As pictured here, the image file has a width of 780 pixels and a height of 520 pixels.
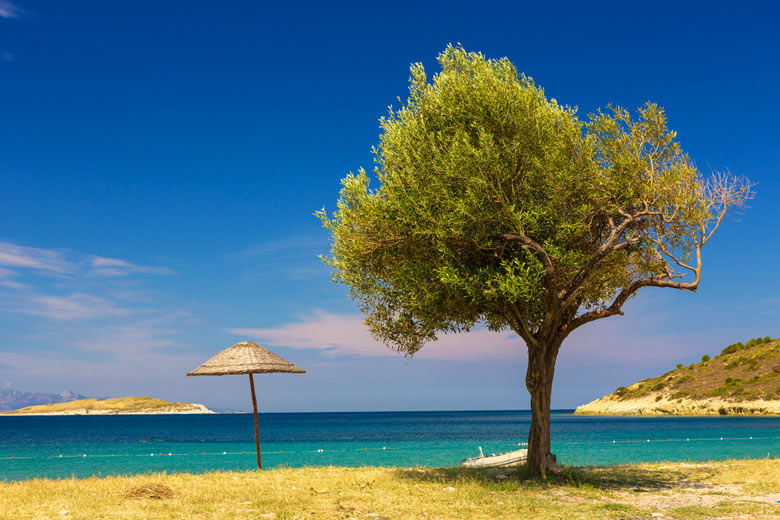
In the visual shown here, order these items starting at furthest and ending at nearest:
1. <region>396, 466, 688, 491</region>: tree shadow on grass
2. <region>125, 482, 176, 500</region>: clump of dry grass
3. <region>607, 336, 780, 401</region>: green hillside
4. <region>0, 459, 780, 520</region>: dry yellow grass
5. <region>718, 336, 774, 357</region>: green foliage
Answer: <region>718, 336, 774, 357</region>: green foliage → <region>607, 336, 780, 401</region>: green hillside → <region>396, 466, 688, 491</region>: tree shadow on grass → <region>125, 482, 176, 500</region>: clump of dry grass → <region>0, 459, 780, 520</region>: dry yellow grass

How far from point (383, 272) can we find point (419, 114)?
16.9ft

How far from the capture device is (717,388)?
114m

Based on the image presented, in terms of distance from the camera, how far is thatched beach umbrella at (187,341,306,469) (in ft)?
74.5

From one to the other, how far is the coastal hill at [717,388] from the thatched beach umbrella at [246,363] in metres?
102

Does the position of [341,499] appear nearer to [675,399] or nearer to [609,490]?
[609,490]

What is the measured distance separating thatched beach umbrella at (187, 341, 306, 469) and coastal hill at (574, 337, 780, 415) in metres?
102

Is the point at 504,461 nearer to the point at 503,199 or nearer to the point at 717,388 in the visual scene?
the point at 503,199

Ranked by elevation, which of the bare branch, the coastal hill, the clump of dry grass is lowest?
the coastal hill

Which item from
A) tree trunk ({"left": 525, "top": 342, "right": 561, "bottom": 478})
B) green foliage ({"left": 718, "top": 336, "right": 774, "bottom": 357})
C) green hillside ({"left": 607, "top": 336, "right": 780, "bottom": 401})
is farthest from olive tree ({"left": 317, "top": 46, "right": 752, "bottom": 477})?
green foliage ({"left": 718, "top": 336, "right": 774, "bottom": 357})

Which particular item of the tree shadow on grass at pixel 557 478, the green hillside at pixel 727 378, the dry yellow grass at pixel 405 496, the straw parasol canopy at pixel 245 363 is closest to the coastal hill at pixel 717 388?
the green hillside at pixel 727 378

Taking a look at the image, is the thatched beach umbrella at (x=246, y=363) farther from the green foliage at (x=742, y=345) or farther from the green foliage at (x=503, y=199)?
the green foliage at (x=742, y=345)

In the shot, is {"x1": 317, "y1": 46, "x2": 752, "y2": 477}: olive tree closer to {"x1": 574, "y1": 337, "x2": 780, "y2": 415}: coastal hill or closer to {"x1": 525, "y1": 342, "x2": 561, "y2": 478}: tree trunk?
{"x1": 525, "y1": 342, "x2": 561, "y2": 478}: tree trunk

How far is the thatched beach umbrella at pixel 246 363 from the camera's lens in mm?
22719

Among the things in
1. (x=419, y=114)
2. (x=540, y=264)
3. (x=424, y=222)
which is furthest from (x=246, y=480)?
(x=419, y=114)
